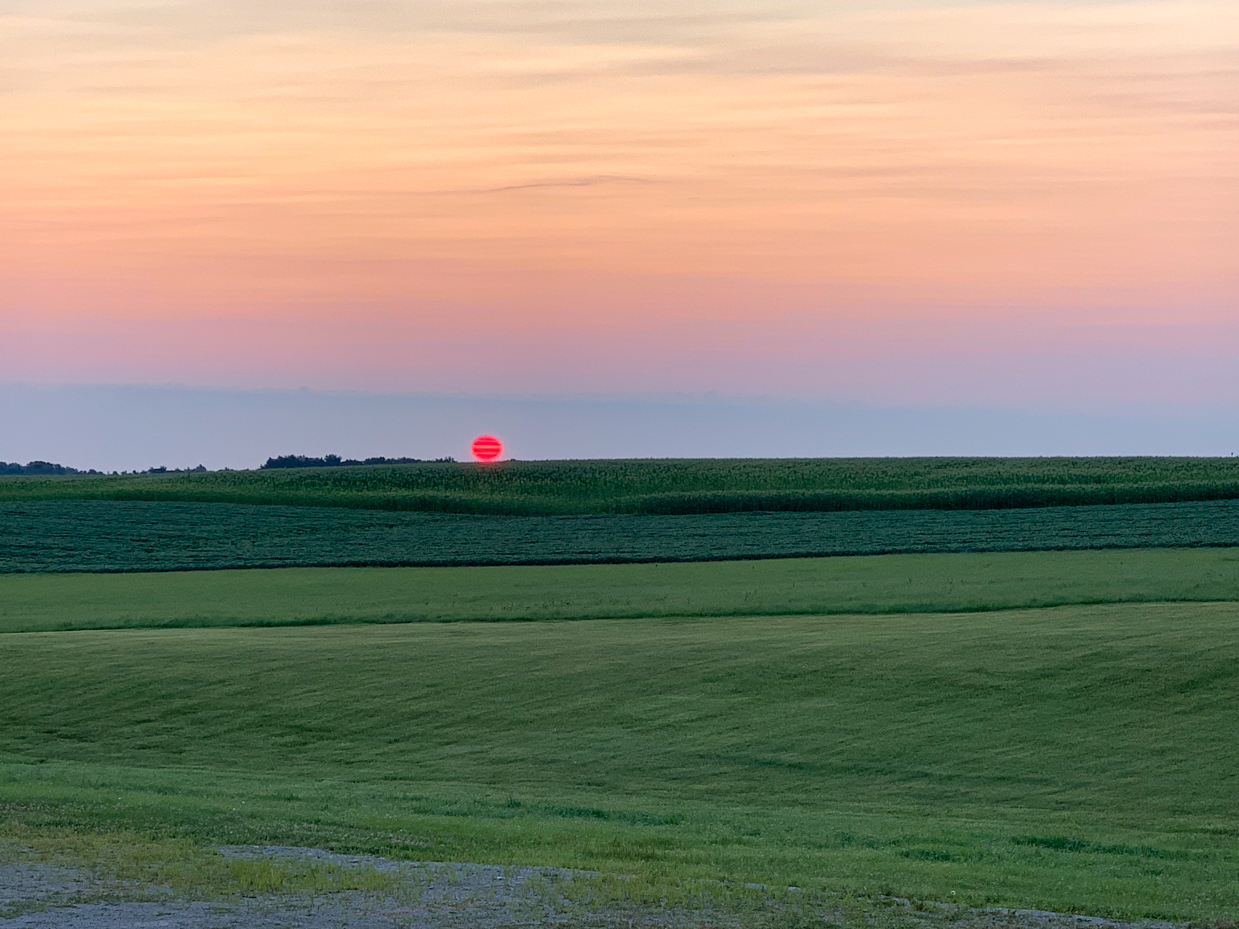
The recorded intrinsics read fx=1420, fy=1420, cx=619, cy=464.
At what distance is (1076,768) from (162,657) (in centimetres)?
2137

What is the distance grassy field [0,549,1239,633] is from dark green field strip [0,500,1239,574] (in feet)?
10.2

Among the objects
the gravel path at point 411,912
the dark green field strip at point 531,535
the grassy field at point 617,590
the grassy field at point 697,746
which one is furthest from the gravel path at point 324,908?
the dark green field strip at point 531,535

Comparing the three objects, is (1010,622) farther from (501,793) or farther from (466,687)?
(501,793)

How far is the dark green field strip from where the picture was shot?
57281 millimetres

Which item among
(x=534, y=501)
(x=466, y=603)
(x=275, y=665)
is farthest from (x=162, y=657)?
(x=534, y=501)

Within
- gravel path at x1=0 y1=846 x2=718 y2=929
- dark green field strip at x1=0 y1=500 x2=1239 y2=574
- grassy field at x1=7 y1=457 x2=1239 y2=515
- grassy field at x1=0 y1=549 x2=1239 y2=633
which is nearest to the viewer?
gravel path at x1=0 y1=846 x2=718 y2=929

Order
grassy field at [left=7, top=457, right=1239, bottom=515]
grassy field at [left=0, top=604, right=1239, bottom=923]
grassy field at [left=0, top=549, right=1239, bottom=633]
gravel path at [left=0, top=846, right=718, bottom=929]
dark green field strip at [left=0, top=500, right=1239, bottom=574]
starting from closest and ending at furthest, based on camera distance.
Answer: gravel path at [left=0, top=846, right=718, bottom=929] → grassy field at [left=0, top=604, right=1239, bottom=923] → grassy field at [left=0, top=549, right=1239, bottom=633] → dark green field strip at [left=0, top=500, right=1239, bottom=574] → grassy field at [left=7, top=457, right=1239, bottom=515]

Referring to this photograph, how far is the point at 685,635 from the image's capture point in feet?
116

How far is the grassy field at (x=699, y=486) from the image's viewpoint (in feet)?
270

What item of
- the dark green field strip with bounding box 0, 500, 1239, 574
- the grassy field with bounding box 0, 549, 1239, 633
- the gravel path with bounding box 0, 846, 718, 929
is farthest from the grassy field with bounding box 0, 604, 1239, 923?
the dark green field strip with bounding box 0, 500, 1239, 574

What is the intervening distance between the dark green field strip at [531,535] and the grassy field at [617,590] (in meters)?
3.10

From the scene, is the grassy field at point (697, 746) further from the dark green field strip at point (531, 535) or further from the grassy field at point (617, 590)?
the dark green field strip at point (531, 535)

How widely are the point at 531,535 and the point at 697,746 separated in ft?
133

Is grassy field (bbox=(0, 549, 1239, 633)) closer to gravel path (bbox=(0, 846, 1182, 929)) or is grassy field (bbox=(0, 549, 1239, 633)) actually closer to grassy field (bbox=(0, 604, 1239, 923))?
grassy field (bbox=(0, 604, 1239, 923))
